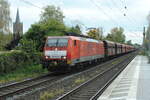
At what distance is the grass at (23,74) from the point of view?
18453 mm

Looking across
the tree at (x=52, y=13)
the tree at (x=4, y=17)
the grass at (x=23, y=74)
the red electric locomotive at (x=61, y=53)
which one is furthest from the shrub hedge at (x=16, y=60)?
the tree at (x=52, y=13)

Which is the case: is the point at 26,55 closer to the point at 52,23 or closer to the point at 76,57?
the point at 76,57

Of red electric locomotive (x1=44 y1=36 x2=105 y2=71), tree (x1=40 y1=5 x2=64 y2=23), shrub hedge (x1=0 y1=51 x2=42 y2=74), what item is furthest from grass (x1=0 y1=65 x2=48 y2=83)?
tree (x1=40 y1=5 x2=64 y2=23)

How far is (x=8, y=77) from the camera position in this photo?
62.3 ft

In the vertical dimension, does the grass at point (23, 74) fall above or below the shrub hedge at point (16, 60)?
below

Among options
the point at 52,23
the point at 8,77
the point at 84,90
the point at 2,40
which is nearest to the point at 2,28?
the point at 2,40

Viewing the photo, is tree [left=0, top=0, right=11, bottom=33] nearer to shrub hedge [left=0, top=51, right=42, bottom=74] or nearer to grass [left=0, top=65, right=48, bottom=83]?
shrub hedge [left=0, top=51, right=42, bottom=74]

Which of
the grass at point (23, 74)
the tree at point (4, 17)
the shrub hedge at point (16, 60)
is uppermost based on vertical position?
the tree at point (4, 17)

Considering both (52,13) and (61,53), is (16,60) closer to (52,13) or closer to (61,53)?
(61,53)

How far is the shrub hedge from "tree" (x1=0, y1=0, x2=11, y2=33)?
34.5m

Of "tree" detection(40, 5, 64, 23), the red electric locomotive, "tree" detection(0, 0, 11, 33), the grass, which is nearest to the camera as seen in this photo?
the grass

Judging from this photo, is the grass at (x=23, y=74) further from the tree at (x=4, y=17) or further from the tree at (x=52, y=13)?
the tree at (x=52, y=13)

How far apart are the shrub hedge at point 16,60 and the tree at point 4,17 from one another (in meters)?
34.5

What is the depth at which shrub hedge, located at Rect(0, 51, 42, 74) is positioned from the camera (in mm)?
19362
